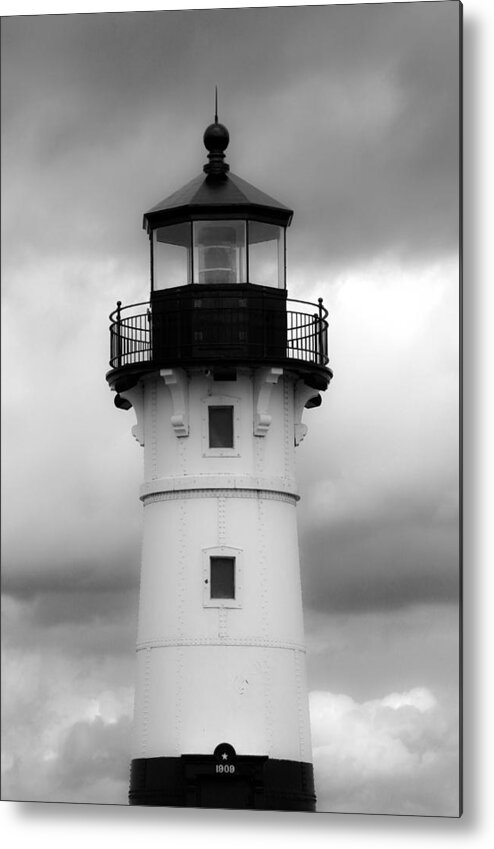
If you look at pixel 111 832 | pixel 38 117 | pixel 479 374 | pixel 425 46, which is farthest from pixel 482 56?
pixel 111 832

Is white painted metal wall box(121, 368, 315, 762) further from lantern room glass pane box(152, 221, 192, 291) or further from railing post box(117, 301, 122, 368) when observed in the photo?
lantern room glass pane box(152, 221, 192, 291)

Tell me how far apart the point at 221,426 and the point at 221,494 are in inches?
16.8

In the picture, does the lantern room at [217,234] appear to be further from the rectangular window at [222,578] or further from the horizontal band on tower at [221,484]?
the rectangular window at [222,578]

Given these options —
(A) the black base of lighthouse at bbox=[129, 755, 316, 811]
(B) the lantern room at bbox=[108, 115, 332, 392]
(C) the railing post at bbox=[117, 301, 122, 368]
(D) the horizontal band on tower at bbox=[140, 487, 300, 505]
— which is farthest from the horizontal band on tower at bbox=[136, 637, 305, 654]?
(C) the railing post at bbox=[117, 301, 122, 368]

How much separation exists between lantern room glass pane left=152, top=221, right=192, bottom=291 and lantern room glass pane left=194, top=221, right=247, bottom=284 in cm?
6

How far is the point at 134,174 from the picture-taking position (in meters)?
14.9

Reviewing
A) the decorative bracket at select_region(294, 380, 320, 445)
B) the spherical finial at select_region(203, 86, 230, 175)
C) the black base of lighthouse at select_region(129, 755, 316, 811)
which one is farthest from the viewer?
the decorative bracket at select_region(294, 380, 320, 445)

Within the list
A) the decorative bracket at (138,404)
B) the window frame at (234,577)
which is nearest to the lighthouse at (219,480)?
the window frame at (234,577)

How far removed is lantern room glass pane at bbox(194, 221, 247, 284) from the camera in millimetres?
15188

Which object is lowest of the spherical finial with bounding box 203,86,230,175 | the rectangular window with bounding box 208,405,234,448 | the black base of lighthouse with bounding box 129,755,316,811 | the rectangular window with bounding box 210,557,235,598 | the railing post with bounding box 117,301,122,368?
the black base of lighthouse with bounding box 129,755,316,811

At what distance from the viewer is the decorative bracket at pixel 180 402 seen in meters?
15.1

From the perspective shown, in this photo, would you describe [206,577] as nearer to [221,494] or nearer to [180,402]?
[221,494]

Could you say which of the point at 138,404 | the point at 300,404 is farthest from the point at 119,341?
the point at 300,404

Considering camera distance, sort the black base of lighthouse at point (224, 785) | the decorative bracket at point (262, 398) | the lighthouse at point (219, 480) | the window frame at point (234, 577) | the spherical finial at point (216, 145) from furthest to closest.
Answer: the decorative bracket at point (262, 398)
the window frame at point (234, 577)
the lighthouse at point (219, 480)
the spherical finial at point (216, 145)
the black base of lighthouse at point (224, 785)
